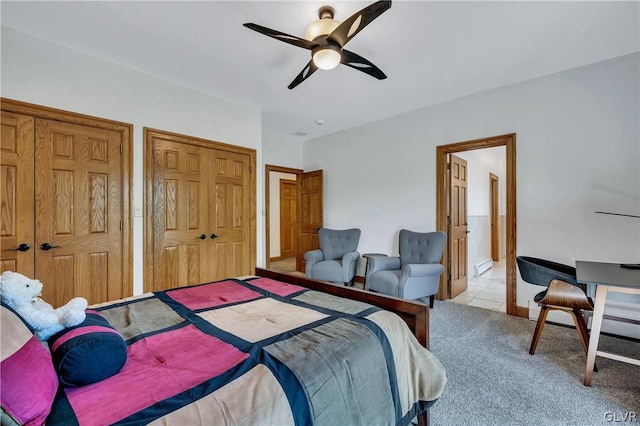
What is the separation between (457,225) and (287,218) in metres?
4.41

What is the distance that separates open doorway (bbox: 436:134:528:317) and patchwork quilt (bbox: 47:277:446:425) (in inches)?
94.1

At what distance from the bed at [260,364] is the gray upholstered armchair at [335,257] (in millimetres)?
2041

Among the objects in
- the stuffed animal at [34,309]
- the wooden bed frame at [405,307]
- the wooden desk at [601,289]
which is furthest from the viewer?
the wooden desk at [601,289]

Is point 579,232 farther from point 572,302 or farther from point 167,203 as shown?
point 167,203

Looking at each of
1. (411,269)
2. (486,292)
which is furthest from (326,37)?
(486,292)

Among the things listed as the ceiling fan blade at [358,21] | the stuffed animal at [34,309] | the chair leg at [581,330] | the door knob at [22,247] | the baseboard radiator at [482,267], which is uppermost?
the ceiling fan blade at [358,21]

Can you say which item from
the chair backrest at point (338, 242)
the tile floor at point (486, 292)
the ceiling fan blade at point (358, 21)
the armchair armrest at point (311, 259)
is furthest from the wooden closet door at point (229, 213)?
the tile floor at point (486, 292)

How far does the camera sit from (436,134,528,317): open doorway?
3172 millimetres

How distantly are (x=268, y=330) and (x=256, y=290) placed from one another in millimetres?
667

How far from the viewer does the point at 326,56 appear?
196 cm

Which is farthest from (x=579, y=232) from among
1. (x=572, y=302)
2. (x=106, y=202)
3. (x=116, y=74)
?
(x=116, y=74)

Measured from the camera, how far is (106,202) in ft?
8.84

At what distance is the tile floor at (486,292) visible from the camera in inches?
142

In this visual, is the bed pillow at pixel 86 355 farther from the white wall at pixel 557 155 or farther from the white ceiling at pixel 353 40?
the white wall at pixel 557 155
